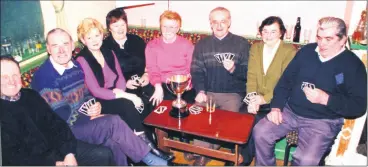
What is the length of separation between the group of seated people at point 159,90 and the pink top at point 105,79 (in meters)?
0.01

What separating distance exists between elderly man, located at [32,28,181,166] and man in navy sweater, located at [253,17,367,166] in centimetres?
114

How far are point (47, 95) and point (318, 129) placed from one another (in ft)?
7.95

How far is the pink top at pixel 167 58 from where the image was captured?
146 inches

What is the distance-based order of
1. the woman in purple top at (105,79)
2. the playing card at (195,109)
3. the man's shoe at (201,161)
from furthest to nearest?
the man's shoe at (201,161) < the woman in purple top at (105,79) < the playing card at (195,109)

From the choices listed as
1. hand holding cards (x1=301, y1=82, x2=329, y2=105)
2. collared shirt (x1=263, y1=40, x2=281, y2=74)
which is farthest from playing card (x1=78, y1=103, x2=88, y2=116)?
hand holding cards (x1=301, y1=82, x2=329, y2=105)

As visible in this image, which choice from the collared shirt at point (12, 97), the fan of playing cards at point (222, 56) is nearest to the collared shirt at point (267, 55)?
the fan of playing cards at point (222, 56)

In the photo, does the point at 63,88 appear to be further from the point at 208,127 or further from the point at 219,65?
the point at 219,65

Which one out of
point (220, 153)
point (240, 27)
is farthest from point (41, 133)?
point (240, 27)

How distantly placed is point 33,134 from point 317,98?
2409mm

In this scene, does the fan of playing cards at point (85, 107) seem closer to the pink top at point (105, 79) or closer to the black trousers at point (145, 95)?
the pink top at point (105, 79)

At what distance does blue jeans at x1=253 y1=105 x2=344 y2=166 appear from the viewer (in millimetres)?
2795

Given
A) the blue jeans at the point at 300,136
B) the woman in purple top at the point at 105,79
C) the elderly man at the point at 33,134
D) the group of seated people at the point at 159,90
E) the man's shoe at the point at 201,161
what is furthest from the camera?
the man's shoe at the point at 201,161

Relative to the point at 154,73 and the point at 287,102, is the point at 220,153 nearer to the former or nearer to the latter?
the point at 287,102

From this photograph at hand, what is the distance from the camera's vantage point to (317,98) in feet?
9.11
